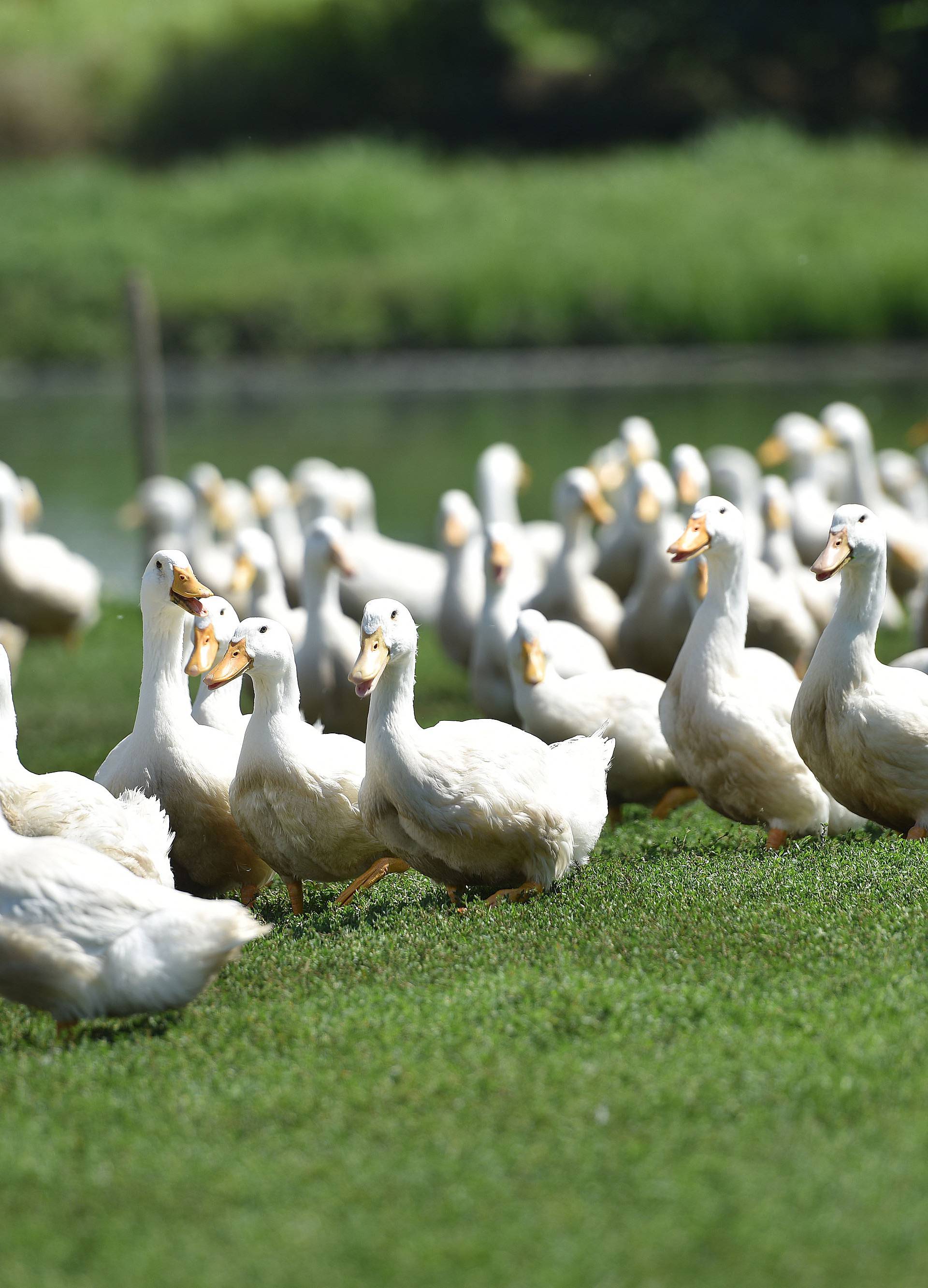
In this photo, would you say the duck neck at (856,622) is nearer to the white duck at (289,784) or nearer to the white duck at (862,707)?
the white duck at (862,707)

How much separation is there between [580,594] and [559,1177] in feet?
20.1

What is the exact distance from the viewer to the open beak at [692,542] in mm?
6586

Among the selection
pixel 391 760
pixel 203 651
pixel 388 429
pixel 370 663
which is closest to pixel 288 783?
pixel 391 760

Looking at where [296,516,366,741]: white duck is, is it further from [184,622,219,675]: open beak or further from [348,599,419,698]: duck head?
[348,599,419,698]: duck head

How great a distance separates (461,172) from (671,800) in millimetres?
33439

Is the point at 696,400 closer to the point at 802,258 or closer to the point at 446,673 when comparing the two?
the point at 802,258

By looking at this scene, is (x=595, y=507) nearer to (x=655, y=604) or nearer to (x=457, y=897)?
(x=655, y=604)

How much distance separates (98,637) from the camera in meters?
13.7

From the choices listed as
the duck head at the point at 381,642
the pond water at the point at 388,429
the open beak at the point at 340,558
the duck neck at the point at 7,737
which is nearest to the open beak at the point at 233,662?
the duck head at the point at 381,642

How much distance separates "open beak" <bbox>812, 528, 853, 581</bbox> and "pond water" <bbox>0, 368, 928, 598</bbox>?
12.8 metres

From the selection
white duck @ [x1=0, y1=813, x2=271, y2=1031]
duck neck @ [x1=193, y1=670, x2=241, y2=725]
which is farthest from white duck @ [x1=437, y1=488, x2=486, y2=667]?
white duck @ [x1=0, y1=813, x2=271, y2=1031]

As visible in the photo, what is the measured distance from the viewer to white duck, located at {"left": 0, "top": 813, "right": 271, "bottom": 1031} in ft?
15.1

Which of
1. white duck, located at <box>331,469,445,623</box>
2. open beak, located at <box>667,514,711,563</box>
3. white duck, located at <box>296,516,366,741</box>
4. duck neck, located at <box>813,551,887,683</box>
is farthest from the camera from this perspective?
white duck, located at <box>331,469,445,623</box>

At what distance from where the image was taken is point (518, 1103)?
163 inches
